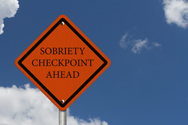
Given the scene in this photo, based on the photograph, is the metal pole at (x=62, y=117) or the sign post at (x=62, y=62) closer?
the metal pole at (x=62, y=117)

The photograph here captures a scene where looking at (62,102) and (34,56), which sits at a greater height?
(34,56)

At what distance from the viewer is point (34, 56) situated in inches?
221

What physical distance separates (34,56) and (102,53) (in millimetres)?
1410

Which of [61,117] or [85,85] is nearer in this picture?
[61,117]

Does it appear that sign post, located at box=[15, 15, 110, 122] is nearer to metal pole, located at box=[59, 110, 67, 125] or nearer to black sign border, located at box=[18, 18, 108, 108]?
black sign border, located at box=[18, 18, 108, 108]

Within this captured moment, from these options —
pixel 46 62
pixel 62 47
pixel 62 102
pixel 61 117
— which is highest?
pixel 62 47

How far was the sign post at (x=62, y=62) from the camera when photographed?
539 cm

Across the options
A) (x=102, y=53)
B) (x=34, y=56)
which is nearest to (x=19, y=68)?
(x=34, y=56)

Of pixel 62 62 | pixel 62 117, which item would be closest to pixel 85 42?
pixel 62 62

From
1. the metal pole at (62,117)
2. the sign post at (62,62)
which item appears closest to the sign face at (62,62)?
the sign post at (62,62)

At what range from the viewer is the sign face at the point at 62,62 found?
17.7 ft

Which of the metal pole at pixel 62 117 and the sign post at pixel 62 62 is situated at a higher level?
the sign post at pixel 62 62

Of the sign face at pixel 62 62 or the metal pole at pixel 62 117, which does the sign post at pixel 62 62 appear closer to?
the sign face at pixel 62 62

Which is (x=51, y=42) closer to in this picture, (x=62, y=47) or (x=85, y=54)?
(x=62, y=47)
